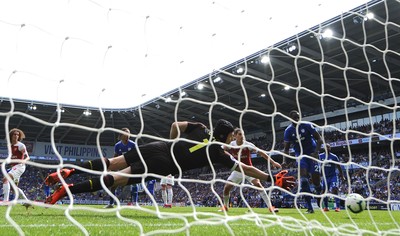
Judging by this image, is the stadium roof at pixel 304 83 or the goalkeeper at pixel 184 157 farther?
the stadium roof at pixel 304 83

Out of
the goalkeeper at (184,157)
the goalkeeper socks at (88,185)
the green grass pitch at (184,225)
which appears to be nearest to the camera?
the green grass pitch at (184,225)

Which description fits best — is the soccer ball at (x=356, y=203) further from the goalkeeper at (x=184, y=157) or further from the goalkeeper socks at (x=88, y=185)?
the goalkeeper socks at (x=88, y=185)

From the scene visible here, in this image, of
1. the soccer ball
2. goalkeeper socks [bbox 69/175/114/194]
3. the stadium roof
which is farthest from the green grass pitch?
the stadium roof

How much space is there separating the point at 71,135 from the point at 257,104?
21.2 m

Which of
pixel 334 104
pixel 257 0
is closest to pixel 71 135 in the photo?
pixel 334 104

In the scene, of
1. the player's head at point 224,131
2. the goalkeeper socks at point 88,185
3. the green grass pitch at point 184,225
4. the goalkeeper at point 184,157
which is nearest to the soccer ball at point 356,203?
the green grass pitch at point 184,225

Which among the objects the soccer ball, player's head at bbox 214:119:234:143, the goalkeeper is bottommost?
the soccer ball

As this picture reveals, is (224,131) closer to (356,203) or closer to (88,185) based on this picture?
(88,185)

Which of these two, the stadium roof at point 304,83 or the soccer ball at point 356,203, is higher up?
the stadium roof at point 304,83

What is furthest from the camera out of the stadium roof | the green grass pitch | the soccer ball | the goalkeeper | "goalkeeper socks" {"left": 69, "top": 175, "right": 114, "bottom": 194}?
the stadium roof

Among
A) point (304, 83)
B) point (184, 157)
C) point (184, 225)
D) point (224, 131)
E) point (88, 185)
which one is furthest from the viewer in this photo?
point (304, 83)

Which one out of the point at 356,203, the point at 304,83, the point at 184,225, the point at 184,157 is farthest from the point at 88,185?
the point at 304,83

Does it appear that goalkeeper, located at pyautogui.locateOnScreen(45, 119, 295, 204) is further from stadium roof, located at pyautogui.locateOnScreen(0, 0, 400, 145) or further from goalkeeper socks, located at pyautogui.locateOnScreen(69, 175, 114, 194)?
stadium roof, located at pyautogui.locateOnScreen(0, 0, 400, 145)

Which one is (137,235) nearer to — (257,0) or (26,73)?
(26,73)
